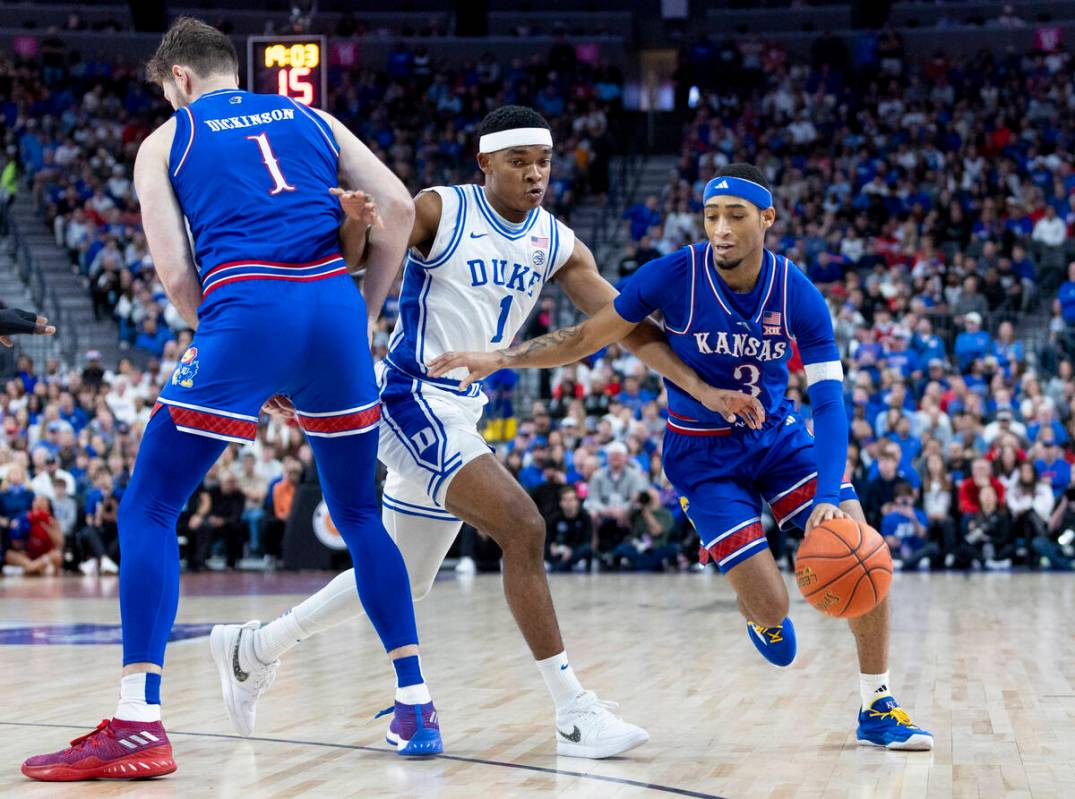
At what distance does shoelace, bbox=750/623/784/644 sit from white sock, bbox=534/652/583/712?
0.91 metres

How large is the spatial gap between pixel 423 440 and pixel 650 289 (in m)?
1.06

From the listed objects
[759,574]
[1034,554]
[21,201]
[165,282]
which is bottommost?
[1034,554]

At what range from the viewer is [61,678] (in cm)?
726

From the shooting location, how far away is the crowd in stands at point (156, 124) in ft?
77.8

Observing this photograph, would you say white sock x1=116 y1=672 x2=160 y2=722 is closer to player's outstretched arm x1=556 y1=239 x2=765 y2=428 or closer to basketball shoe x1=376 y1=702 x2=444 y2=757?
basketball shoe x1=376 y1=702 x2=444 y2=757

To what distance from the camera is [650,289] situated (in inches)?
224

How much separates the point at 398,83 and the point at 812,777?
82.9 feet

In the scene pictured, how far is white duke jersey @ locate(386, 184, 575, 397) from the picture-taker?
5.64 m

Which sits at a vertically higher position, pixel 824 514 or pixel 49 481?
pixel 824 514

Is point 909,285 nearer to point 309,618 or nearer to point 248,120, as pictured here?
point 309,618

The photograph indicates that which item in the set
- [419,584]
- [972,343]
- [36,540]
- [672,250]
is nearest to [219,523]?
[36,540]

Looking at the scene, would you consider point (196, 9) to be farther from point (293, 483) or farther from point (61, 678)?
point (61, 678)

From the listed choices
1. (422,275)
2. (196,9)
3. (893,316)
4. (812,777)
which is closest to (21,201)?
(196,9)

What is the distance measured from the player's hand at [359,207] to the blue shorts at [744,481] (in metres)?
1.72
